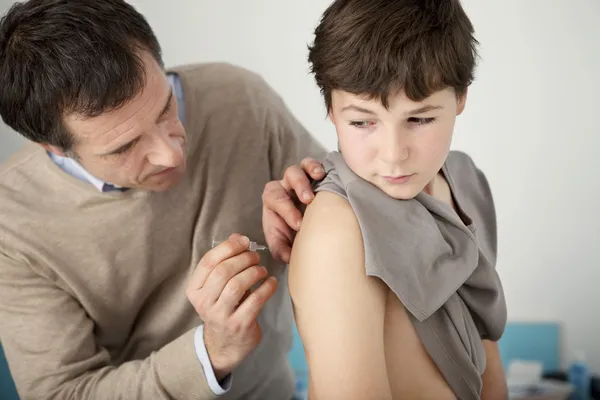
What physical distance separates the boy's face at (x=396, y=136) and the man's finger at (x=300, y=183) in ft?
0.34

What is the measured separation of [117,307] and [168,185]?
0.33 m

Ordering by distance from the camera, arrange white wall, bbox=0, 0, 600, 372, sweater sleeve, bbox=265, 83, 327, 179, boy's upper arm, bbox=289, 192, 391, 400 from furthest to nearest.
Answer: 1. white wall, bbox=0, 0, 600, 372
2. sweater sleeve, bbox=265, 83, 327, 179
3. boy's upper arm, bbox=289, 192, 391, 400

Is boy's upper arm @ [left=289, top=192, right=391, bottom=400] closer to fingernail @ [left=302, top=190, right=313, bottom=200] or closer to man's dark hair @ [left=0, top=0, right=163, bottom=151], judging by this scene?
fingernail @ [left=302, top=190, right=313, bottom=200]

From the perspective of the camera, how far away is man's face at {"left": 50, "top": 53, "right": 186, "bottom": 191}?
133cm

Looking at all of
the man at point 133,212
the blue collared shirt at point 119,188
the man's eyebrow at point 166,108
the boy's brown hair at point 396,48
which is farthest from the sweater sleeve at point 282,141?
the boy's brown hair at point 396,48

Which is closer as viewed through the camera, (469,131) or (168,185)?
(168,185)

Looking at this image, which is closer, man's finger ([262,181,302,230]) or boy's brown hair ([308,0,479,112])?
boy's brown hair ([308,0,479,112])

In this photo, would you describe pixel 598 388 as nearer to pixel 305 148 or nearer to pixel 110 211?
pixel 305 148

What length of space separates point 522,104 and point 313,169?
1352 millimetres

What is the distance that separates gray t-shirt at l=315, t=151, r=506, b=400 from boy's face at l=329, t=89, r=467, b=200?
3 centimetres

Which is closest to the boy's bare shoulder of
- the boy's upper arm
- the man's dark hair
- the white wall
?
the boy's upper arm

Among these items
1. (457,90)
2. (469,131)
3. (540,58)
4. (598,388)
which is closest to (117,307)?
(457,90)

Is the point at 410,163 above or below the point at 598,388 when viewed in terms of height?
above

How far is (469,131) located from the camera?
2400mm
